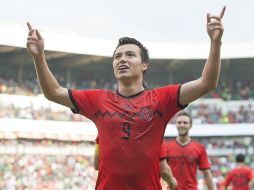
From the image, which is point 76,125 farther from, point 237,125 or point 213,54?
point 213,54

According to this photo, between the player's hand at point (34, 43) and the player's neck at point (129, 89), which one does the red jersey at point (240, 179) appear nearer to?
the player's neck at point (129, 89)

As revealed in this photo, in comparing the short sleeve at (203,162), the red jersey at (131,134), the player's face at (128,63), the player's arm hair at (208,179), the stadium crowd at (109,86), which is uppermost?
the stadium crowd at (109,86)

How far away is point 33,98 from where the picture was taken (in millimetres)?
28312

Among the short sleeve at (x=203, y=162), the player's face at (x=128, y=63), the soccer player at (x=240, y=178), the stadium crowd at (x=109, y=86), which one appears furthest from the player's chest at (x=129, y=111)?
the stadium crowd at (x=109, y=86)

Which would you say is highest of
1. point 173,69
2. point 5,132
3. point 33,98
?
point 173,69

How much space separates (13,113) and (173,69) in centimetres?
1134

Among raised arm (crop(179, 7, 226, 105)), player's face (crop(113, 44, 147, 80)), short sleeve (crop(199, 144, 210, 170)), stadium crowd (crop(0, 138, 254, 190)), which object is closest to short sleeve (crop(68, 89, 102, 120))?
player's face (crop(113, 44, 147, 80))

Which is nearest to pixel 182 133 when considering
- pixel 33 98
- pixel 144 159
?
pixel 144 159

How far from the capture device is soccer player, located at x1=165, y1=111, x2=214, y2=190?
7.71 m

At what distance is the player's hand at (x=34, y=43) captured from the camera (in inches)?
142

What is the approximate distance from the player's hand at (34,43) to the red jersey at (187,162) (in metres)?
4.59

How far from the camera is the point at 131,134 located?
141 inches

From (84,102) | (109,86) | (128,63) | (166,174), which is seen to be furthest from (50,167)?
(128,63)

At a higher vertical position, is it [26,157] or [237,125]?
[237,125]
